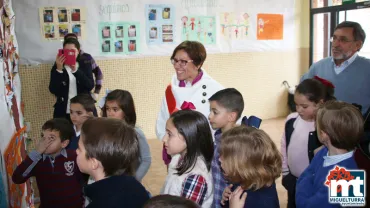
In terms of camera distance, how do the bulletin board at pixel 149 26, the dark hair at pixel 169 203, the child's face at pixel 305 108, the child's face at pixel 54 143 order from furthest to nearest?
the bulletin board at pixel 149 26 → the child's face at pixel 305 108 → the child's face at pixel 54 143 → the dark hair at pixel 169 203

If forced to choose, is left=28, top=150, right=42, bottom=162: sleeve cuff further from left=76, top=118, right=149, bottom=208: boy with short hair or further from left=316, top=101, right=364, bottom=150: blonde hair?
left=316, top=101, right=364, bottom=150: blonde hair

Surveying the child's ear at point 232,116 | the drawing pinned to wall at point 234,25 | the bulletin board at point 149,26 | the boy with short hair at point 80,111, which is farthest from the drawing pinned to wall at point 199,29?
the child's ear at point 232,116

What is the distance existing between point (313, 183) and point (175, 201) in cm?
104

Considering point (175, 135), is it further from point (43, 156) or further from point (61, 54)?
point (61, 54)

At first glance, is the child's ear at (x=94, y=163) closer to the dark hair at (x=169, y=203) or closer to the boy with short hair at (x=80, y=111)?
the dark hair at (x=169, y=203)

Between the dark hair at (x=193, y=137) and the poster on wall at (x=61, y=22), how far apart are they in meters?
3.16

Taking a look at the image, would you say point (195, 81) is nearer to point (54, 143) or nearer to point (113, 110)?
point (113, 110)

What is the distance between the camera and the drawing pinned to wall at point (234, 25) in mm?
5535

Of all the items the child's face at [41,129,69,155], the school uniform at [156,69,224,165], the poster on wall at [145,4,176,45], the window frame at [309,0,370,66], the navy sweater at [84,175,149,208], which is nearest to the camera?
the navy sweater at [84,175,149,208]

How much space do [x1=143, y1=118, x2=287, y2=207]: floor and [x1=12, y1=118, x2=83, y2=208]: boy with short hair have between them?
142 centimetres

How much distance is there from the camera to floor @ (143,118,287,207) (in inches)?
130

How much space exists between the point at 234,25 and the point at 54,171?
428cm

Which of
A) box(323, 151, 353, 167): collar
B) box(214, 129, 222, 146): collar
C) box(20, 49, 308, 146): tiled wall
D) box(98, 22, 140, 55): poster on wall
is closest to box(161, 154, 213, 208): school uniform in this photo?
box(214, 129, 222, 146): collar

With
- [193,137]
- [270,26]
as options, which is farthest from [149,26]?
[193,137]
